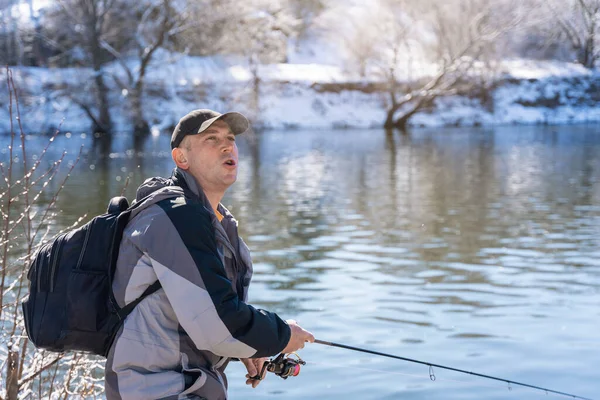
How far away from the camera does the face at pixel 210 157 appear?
10.7 ft

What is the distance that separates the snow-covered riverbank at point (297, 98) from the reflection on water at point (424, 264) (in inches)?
660

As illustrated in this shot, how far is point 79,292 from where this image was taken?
299 centimetres

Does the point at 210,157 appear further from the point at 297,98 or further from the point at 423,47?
the point at 297,98

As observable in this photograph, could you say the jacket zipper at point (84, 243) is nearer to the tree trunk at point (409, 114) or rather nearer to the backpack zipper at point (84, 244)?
the backpack zipper at point (84, 244)

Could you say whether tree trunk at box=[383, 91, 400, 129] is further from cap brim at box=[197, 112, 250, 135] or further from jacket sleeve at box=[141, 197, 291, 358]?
jacket sleeve at box=[141, 197, 291, 358]

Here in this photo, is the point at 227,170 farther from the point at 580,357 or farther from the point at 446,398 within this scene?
the point at 580,357

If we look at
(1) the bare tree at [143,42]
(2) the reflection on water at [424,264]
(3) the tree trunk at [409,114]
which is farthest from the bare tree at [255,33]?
(2) the reflection on water at [424,264]

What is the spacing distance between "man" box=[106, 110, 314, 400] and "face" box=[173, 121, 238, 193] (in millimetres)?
128

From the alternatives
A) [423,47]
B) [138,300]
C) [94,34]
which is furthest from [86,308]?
[423,47]

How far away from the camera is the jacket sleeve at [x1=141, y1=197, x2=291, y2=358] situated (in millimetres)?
2906

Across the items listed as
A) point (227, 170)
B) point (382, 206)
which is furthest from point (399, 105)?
point (227, 170)

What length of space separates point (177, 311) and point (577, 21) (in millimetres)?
45349

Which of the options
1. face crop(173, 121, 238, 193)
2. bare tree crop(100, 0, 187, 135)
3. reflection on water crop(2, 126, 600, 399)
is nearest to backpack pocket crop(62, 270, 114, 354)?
face crop(173, 121, 238, 193)

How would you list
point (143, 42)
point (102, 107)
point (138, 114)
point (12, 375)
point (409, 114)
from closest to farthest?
point (12, 375) < point (102, 107) < point (138, 114) < point (143, 42) < point (409, 114)
